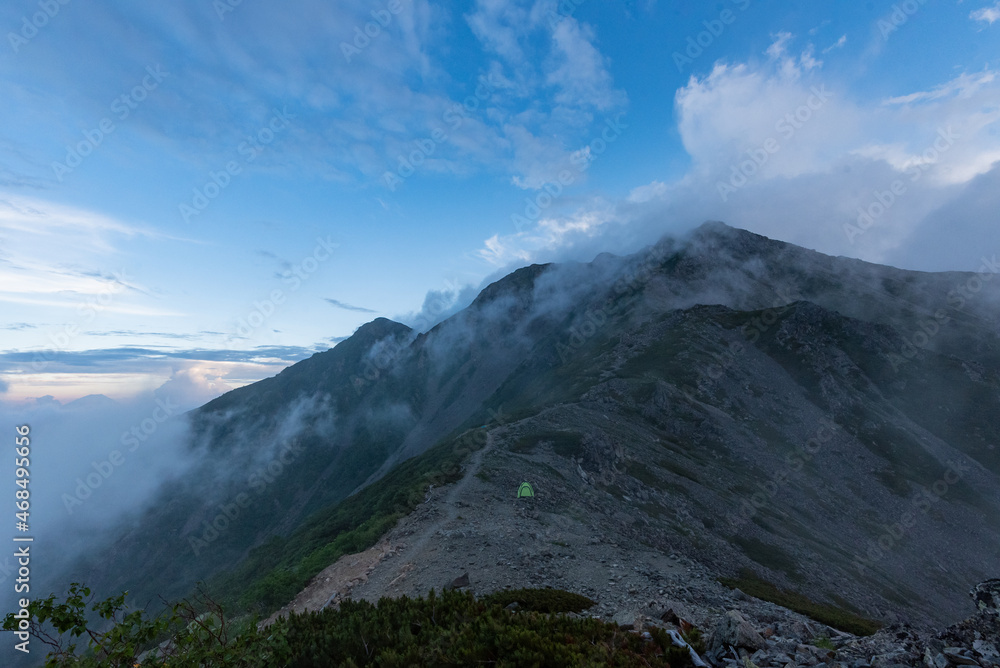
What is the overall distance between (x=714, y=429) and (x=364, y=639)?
260 ft

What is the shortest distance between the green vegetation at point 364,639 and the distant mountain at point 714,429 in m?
24.7

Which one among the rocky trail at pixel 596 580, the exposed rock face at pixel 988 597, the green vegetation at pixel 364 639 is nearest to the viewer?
the green vegetation at pixel 364 639

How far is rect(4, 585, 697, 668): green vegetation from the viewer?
6941mm

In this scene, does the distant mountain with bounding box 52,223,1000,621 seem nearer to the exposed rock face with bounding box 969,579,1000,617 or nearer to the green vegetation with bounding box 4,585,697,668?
the green vegetation with bounding box 4,585,697,668

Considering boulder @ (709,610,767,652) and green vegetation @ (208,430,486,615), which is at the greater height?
boulder @ (709,610,767,652)

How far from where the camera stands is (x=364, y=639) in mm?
11586

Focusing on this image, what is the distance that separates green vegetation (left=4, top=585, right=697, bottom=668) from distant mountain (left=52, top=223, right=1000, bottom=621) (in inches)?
973

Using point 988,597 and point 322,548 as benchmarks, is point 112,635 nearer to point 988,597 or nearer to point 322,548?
point 988,597

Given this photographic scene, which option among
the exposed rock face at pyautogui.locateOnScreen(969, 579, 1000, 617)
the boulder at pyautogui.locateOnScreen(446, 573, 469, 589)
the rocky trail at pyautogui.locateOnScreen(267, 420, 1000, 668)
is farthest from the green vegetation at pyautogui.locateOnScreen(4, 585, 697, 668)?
the boulder at pyautogui.locateOnScreen(446, 573, 469, 589)

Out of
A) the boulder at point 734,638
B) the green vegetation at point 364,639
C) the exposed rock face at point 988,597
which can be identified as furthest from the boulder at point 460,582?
the exposed rock face at point 988,597

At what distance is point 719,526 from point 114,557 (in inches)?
6693

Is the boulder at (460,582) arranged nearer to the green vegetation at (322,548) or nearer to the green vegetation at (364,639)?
the green vegetation at (364,639)

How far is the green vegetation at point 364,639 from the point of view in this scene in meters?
6.94

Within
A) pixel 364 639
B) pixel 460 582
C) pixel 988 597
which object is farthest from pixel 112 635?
pixel 988 597
